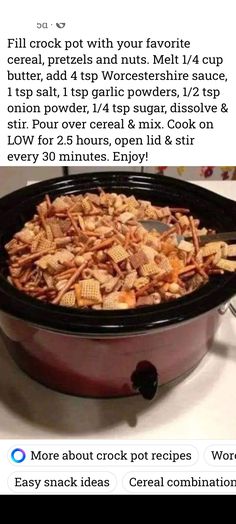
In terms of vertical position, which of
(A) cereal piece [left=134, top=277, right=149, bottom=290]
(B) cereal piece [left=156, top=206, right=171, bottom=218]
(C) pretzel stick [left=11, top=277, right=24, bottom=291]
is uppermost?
(B) cereal piece [left=156, top=206, right=171, bottom=218]

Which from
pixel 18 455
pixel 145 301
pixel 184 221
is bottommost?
pixel 18 455

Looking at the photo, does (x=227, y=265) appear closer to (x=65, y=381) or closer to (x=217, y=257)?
(x=217, y=257)

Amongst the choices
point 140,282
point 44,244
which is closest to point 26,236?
point 44,244

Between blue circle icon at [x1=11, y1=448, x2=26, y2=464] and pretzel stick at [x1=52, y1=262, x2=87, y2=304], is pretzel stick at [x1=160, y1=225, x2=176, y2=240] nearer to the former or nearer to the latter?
pretzel stick at [x1=52, y1=262, x2=87, y2=304]

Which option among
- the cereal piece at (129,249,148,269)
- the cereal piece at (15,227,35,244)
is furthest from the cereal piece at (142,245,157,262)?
the cereal piece at (15,227,35,244)

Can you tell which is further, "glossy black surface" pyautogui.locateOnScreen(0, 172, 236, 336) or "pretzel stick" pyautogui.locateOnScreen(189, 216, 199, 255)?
"pretzel stick" pyautogui.locateOnScreen(189, 216, 199, 255)

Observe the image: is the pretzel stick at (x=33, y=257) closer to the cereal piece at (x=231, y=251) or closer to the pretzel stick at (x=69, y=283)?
the pretzel stick at (x=69, y=283)

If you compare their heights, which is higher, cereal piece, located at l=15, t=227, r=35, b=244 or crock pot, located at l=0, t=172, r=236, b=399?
cereal piece, located at l=15, t=227, r=35, b=244

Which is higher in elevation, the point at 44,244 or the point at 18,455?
the point at 44,244
